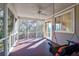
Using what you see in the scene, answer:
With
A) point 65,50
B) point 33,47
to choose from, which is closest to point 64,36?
point 65,50

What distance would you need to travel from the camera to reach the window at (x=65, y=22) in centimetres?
407

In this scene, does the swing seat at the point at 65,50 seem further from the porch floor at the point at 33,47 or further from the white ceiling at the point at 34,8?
the white ceiling at the point at 34,8

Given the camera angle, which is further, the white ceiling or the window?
the window

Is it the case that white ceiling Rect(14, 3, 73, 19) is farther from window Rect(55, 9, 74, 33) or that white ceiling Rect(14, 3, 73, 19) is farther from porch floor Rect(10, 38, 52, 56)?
porch floor Rect(10, 38, 52, 56)

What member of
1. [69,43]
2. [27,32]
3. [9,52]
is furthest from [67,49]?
[9,52]

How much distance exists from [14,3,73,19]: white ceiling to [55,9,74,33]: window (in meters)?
0.18

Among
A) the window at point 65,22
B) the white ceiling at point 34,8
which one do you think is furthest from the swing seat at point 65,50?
the white ceiling at point 34,8

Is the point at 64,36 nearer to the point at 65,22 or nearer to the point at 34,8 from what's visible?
the point at 65,22

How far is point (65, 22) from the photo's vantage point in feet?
13.5

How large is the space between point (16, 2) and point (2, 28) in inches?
25.4

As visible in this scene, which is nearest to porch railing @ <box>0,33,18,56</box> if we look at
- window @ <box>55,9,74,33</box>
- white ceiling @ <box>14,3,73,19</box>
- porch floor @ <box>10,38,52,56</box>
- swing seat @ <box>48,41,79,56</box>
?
porch floor @ <box>10,38,52,56</box>

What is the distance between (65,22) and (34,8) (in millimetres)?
803

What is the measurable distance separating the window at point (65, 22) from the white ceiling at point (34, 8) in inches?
7.2

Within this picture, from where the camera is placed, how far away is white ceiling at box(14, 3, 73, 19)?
3893mm
